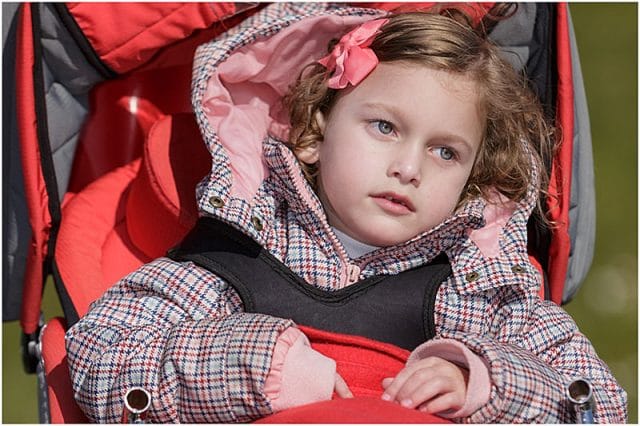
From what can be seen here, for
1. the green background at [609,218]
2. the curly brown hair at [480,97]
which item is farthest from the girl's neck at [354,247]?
the green background at [609,218]

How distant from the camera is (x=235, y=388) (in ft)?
4.52

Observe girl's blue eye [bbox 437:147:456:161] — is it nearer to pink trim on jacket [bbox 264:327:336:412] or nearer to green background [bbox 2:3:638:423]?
pink trim on jacket [bbox 264:327:336:412]

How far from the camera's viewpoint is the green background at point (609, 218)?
7.93 feet

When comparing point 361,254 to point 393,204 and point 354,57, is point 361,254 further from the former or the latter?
point 354,57

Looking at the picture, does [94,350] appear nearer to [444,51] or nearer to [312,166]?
[312,166]

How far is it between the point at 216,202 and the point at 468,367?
427 mm

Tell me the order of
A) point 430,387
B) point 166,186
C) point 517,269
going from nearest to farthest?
1. point 430,387
2. point 517,269
3. point 166,186

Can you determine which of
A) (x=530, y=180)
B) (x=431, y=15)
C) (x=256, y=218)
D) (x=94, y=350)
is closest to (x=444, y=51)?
(x=431, y=15)

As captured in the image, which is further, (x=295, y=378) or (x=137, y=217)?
(x=137, y=217)

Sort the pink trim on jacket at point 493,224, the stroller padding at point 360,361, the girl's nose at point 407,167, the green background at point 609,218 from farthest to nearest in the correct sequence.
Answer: the green background at point 609,218 → the pink trim on jacket at point 493,224 → the girl's nose at point 407,167 → the stroller padding at point 360,361

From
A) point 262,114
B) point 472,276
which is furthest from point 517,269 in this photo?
point 262,114

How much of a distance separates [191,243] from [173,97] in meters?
0.43

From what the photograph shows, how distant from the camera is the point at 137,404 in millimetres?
1395

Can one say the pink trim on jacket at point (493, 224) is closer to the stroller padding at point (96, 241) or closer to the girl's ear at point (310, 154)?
the girl's ear at point (310, 154)
